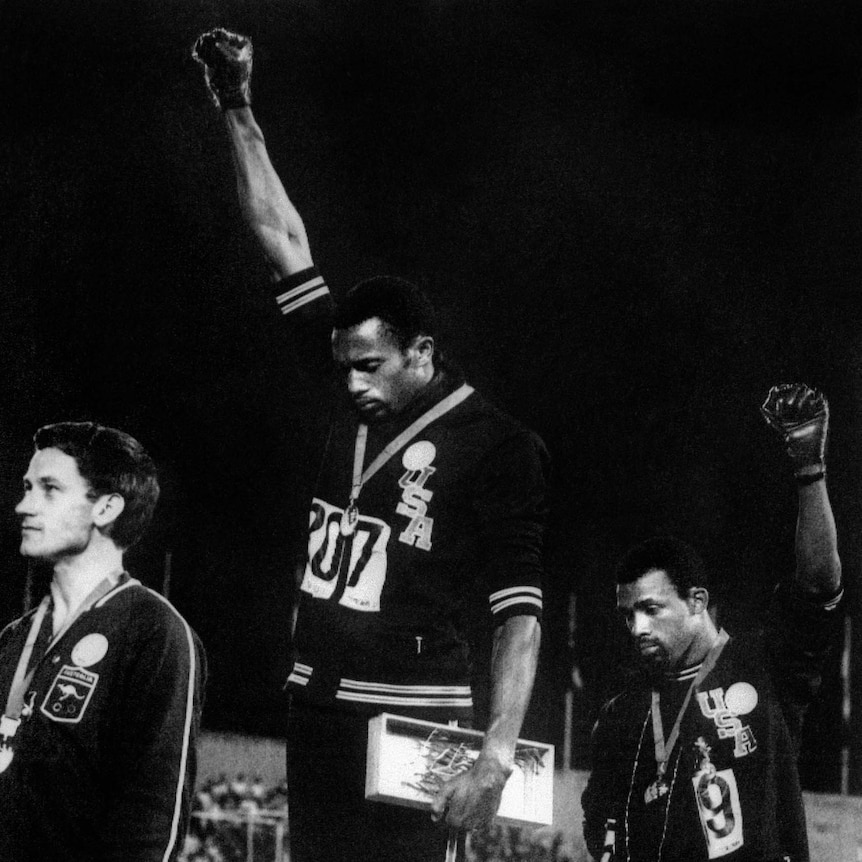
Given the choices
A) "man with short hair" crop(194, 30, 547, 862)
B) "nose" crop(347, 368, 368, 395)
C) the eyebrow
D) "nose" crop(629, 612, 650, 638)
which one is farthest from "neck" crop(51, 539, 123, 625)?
"nose" crop(629, 612, 650, 638)

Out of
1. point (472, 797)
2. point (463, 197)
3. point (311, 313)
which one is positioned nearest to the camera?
point (472, 797)

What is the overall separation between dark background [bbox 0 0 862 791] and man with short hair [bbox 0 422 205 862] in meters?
1.29

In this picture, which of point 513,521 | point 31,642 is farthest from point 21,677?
point 513,521

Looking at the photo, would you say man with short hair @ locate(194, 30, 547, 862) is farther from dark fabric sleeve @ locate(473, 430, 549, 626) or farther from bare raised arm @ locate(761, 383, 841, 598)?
bare raised arm @ locate(761, 383, 841, 598)

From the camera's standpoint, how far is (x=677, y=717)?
8.77 ft

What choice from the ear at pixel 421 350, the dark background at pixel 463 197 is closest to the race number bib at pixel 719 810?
the dark background at pixel 463 197

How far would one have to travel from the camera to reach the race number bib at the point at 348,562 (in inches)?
77.4

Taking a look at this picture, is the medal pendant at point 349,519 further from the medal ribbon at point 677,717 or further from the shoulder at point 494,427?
the medal ribbon at point 677,717

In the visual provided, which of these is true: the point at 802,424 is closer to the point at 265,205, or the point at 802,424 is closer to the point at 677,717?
the point at 677,717

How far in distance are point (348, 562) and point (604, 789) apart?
1.07 meters

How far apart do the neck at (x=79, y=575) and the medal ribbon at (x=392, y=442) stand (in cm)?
40

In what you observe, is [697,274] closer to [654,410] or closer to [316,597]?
[654,410]

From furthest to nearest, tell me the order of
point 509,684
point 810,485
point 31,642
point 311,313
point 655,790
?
1. point 655,790
2. point 810,485
3. point 311,313
4. point 31,642
5. point 509,684

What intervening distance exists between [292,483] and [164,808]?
274 centimetres
